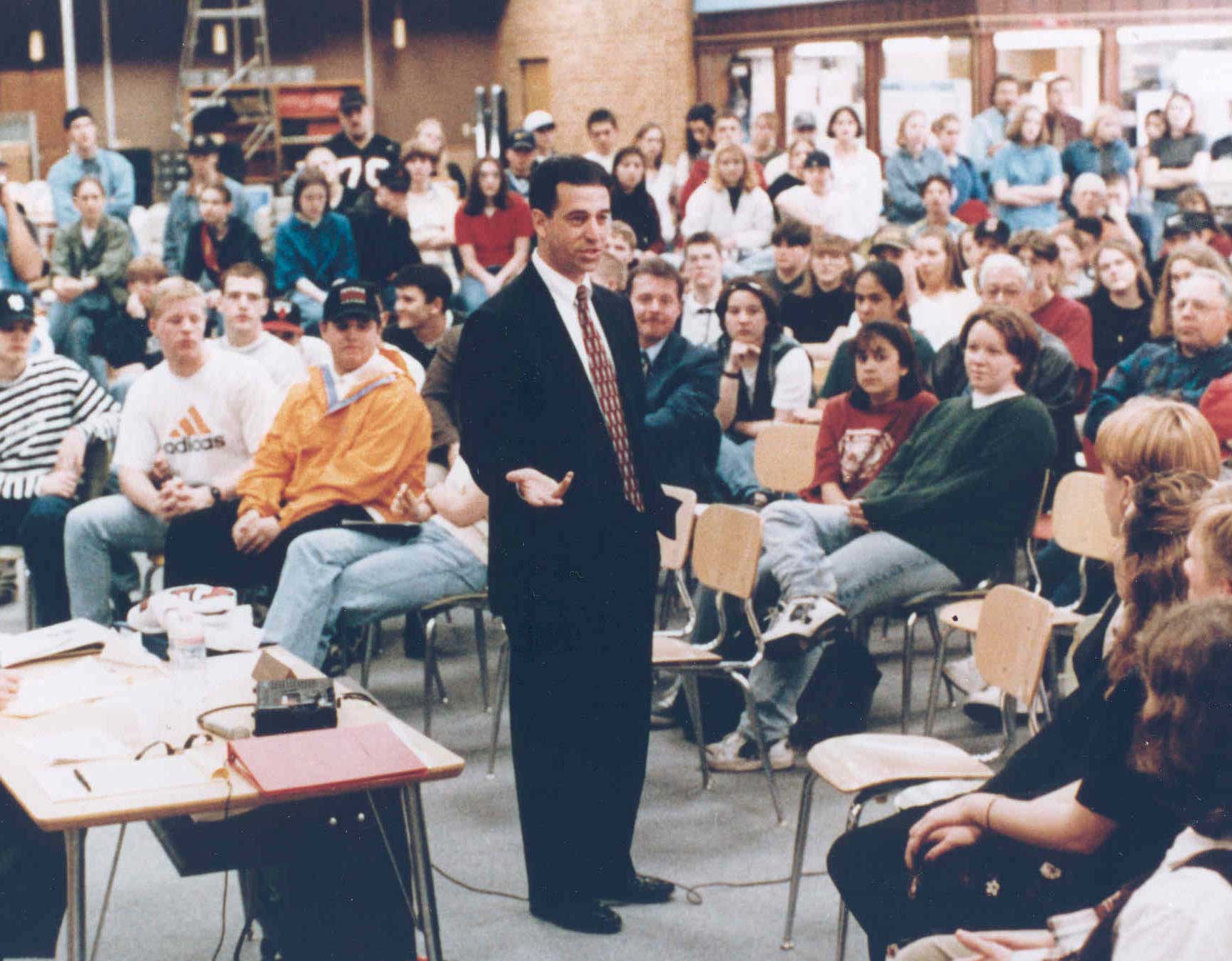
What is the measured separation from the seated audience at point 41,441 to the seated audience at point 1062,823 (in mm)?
3662

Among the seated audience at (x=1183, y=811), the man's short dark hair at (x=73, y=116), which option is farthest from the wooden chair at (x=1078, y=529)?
the man's short dark hair at (x=73, y=116)

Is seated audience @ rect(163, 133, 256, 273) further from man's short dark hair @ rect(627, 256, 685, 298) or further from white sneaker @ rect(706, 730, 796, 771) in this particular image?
white sneaker @ rect(706, 730, 796, 771)

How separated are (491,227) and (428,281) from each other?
132 inches

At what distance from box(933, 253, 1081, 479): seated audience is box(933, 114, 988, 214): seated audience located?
199 inches

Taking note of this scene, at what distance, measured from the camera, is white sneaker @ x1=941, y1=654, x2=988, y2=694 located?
Result: 17.0 ft

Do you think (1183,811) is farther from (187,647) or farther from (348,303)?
(348,303)

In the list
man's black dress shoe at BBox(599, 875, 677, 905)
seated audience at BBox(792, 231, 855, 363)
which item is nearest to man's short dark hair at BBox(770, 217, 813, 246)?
seated audience at BBox(792, 231, 855, 363)

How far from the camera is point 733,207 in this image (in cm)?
984

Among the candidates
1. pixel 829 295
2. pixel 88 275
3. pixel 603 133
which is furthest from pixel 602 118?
pixel 829 295

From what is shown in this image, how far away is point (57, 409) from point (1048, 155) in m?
7.07

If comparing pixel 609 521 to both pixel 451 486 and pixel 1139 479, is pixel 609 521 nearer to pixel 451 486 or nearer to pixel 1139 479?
pixel 1139 479

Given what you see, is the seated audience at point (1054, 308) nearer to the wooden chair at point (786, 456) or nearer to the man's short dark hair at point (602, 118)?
the wooden chair at point (786, 456)

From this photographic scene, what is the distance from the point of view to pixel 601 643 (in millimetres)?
3709

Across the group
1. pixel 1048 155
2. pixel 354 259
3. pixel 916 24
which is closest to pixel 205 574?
pixel 354 259
